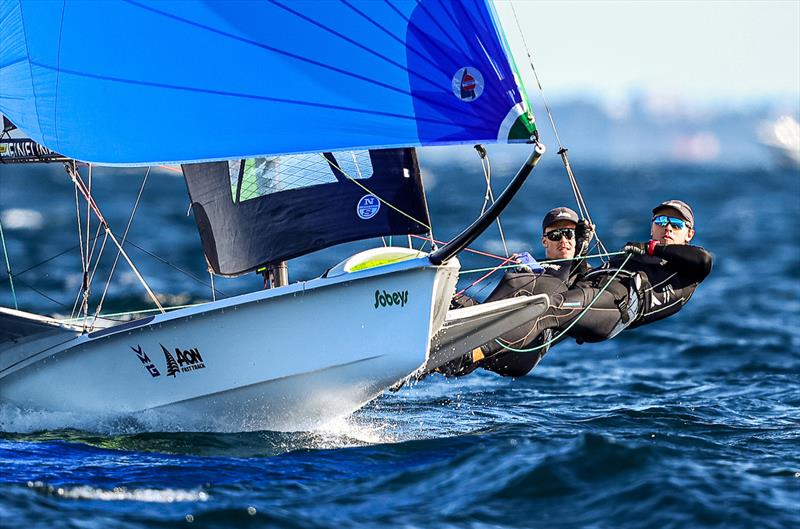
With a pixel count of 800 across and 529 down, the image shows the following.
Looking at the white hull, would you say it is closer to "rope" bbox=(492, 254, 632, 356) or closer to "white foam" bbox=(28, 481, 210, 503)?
"rope" bbox=(492, 254, 632, 356)

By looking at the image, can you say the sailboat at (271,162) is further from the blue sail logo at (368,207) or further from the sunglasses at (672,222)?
the sunglasses at (672,222)

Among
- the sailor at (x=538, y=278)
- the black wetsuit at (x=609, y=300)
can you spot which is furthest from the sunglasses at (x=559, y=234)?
the black wetsuit at (x=609, y=300)

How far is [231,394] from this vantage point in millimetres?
6465

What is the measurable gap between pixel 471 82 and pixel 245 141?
46.0 inches

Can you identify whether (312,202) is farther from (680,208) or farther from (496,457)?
(680,208)

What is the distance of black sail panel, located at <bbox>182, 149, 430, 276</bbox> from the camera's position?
6.92 meters

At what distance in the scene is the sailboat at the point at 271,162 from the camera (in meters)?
5.63

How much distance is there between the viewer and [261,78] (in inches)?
233

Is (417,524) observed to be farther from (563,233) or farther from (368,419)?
(563,233)

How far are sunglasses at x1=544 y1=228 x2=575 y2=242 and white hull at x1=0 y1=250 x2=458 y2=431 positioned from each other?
132 cm

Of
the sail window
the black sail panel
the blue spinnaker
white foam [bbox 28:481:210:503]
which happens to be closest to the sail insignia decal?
the blue spinnaker

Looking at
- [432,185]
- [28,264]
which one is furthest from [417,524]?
[432,185]

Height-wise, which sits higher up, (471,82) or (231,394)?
(471,82)

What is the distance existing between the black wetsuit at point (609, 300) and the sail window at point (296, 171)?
112 cm
